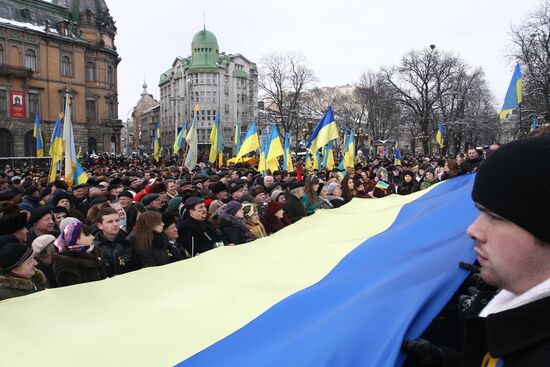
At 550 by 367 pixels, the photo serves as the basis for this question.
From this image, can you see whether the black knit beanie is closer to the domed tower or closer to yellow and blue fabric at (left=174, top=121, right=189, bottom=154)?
yellow and blue fabric at (left=174, top=121, right=189, bottom=154)

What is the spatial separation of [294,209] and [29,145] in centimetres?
5135

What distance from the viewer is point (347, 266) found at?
10.8 ft

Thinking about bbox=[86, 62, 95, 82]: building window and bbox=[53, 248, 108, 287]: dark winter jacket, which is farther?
bbox=[86, 62, 95, 82]: building window

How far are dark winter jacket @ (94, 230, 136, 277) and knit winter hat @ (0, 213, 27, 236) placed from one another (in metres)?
1.03

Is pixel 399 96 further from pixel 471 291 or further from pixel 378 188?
pixel 471 291

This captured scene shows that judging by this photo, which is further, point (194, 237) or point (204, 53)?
point (204, 53)

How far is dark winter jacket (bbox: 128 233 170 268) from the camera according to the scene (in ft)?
16.3

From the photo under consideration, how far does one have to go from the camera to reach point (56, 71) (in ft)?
177

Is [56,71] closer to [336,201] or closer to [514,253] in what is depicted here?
[336,201]

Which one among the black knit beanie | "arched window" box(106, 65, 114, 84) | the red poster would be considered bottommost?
the black knit beanie

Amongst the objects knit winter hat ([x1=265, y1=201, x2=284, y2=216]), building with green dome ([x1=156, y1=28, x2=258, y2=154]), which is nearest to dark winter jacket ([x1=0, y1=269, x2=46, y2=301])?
knit winter hat ([x1=265, y1=201, x2=284, y2=216])

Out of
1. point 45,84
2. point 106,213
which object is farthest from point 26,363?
point 45,84

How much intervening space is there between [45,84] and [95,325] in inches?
2287

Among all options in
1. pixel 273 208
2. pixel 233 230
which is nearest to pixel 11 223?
pixel 233 230
